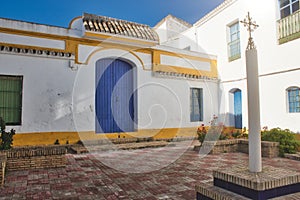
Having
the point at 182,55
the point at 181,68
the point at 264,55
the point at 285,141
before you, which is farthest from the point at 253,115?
the point at 182,55

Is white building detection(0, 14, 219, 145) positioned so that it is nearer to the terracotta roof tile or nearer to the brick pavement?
the terracotta roof tile

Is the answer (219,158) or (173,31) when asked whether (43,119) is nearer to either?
(219,158)

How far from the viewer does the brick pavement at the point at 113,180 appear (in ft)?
12.5

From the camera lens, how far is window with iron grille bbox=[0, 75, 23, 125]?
819 centimetres

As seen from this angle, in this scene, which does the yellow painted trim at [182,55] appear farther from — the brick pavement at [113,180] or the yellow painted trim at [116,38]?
the brick pavement at [113,180]

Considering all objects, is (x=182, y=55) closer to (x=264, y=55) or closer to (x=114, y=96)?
(x=264, y=55)

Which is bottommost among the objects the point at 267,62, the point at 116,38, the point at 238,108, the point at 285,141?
the point at 285,141

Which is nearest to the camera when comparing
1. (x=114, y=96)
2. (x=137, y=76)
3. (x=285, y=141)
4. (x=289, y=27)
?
(x=285, y=141)

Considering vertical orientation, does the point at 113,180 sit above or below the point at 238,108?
below

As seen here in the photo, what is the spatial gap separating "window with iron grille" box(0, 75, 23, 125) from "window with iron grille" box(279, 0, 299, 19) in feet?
35.3

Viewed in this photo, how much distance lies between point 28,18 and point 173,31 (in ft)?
37.1

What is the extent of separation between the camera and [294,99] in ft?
31.5

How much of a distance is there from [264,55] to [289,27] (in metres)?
1.57

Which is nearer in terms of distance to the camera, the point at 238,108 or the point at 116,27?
the point at 116,27
